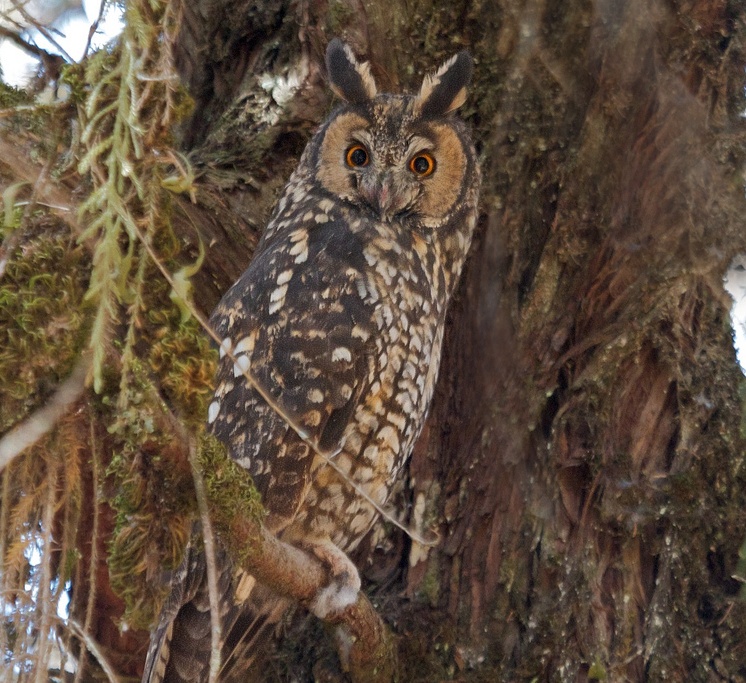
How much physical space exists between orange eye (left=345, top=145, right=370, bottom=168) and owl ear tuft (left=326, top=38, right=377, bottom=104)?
16 cm

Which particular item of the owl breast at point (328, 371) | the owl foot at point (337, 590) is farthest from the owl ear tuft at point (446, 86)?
the owl foot at point (337, 590)

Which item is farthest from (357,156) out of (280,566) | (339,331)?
(280,566)

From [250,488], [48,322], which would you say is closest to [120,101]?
[48,322]

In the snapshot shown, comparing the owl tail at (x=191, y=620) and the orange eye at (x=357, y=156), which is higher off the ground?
the orange eye at (x=357, y=156)

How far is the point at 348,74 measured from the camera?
9.39 feet

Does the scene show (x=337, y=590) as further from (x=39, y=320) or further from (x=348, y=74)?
(x=348, y=74)

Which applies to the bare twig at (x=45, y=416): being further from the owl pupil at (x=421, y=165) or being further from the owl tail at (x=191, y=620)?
the owl pupil at (x=421, y=165)

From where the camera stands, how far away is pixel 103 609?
2.78m

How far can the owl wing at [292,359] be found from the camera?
2471 millimetres

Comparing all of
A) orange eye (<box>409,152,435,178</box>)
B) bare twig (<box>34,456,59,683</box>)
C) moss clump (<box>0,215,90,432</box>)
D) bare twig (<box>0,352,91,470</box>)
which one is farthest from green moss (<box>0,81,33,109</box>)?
orange eye (<box>409,152,435,178</box>)

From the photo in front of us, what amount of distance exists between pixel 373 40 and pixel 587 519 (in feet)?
6.09

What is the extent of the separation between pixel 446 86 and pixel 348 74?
0.33 metres

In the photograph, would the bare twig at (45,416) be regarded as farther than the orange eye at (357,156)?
No

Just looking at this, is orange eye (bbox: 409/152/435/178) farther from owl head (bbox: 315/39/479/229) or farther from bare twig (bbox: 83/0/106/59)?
bare twig (bbox: 83/0/106/59)
